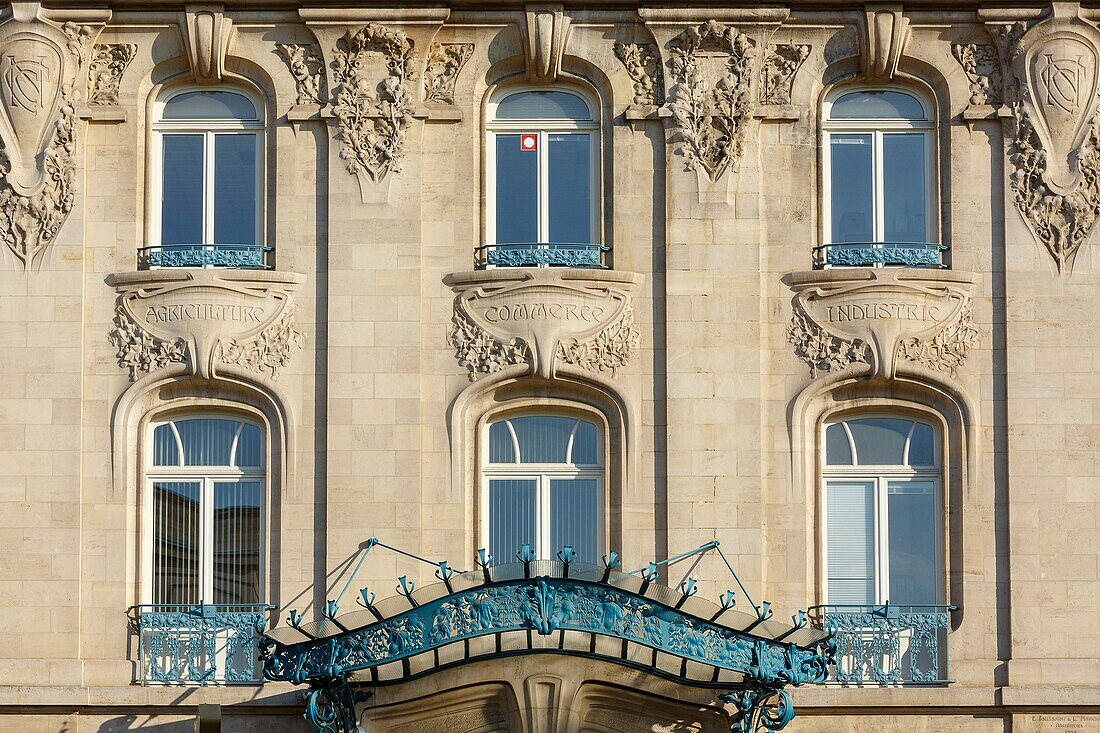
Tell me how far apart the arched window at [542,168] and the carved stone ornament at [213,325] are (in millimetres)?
2316

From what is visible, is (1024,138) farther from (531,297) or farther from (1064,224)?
(531,297)

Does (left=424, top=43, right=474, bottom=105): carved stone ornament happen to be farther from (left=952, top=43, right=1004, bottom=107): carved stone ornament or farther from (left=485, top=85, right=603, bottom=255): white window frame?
(left=952, top=43, right=1004, bottom=107): carved stone ornament

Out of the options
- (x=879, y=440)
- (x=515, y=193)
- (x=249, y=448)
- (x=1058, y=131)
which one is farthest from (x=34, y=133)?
(x=1058, y=131)

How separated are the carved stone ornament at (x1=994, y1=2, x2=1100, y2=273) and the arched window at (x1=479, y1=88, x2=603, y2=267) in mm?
4499

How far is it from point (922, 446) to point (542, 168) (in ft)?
16.4

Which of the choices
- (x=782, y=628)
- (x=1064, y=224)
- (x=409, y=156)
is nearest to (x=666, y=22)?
(x=409, y=156)

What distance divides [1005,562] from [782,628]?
2.63 m

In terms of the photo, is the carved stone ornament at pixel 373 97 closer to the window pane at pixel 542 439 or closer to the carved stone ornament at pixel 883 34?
the window pane at pixel 542 439

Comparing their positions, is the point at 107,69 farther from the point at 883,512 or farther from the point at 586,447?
the point at 883,512

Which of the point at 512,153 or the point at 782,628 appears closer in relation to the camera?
the point at 782,628

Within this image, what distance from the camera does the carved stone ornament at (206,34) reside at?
2306 cm

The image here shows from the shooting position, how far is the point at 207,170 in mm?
23375

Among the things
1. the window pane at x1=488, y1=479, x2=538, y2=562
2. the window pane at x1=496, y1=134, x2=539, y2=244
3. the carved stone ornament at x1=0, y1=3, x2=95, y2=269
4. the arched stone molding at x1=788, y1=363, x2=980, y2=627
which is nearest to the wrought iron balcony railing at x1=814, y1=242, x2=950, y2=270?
the arched stone molding at x1=788, y1=363, x2=980, y2=627

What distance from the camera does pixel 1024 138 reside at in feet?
75.0
